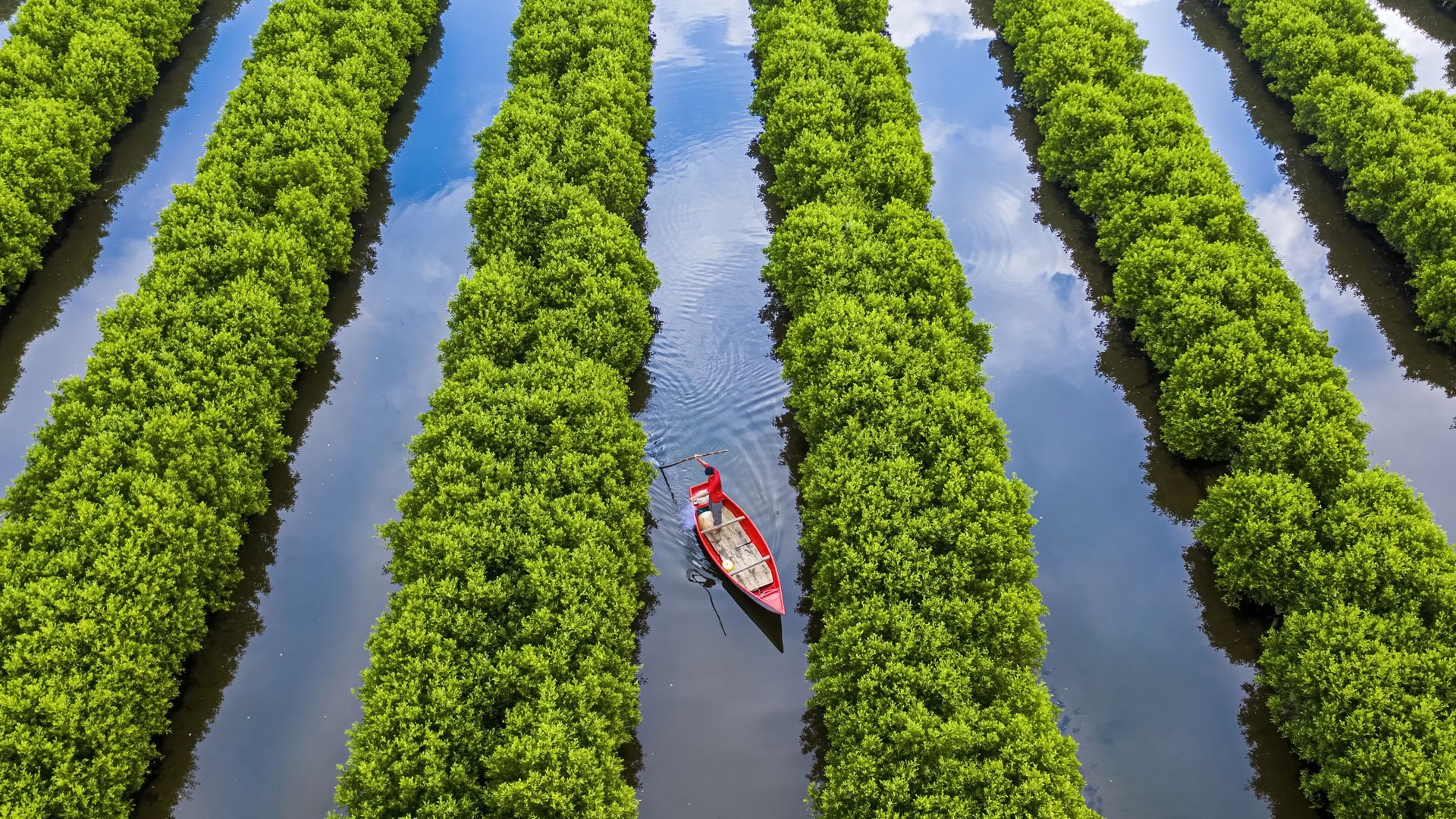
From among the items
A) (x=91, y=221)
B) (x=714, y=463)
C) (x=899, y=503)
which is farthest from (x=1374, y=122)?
(x=91, y=221)

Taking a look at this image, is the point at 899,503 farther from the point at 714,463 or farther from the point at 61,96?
the point at 61,96

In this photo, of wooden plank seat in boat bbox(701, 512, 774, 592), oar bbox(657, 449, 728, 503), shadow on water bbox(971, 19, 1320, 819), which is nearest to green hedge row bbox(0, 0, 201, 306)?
oar bbox(657, 449, 728, 503)

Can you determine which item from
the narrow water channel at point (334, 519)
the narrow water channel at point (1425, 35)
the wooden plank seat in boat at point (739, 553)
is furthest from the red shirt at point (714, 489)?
the narrow water channel at point (1425, 35)

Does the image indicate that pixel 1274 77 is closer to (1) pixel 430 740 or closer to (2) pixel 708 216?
(2) pixel 708 216

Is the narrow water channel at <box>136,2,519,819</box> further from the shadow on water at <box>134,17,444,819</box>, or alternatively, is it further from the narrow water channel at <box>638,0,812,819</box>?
the narrow water channel at <box>638,0,812,819</box>

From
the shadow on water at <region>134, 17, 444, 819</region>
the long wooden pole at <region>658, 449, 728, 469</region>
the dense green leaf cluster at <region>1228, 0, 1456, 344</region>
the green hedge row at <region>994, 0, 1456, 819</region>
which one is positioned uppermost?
the dense green leaf cluster at <region>1228, 0, 1456, 344</region>

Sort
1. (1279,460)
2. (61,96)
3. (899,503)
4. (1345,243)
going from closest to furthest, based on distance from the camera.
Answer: (899,503), (1279,460), (1345,243), (61,96)

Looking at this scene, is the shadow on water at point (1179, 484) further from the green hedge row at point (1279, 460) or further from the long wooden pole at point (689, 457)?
the long wooden pole at point (689, 457)
